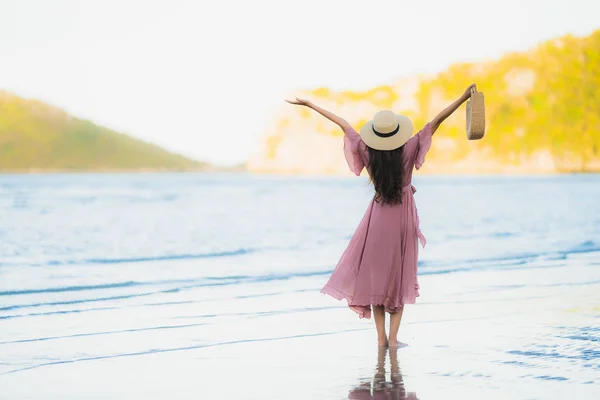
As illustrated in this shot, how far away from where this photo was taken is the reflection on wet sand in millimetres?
5098

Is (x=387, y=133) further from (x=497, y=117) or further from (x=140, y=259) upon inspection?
(x=497, y=117)

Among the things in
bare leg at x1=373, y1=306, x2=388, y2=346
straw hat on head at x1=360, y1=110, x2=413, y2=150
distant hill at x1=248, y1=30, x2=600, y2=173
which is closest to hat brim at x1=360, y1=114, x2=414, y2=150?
straw hat on head at x1=360, y1=110, x2=413, y2=150

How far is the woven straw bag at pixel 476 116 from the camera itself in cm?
634

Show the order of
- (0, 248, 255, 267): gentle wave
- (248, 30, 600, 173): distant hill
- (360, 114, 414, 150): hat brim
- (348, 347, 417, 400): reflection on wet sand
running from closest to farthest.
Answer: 1. (348, 347, 417, 400): reflection on wet sand
2. (360, 114, 414, 150): hat brim
3. (0, 248, 255, 267): gentle wave
4. (248, 30, 600, 173): distant hill

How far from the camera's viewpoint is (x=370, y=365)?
6004 millimetres

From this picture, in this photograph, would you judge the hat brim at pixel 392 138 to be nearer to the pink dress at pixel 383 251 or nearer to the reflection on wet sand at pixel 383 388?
the pink dress at pixel 383 251

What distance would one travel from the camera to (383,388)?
5.31 m

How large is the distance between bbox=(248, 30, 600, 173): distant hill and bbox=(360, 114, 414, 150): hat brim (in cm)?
15243

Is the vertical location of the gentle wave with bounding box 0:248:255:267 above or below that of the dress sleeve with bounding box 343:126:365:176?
below

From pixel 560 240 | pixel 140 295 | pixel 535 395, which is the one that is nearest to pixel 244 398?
pixel 535 395

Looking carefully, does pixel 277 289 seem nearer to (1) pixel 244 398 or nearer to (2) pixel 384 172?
(2) pixel 384 172

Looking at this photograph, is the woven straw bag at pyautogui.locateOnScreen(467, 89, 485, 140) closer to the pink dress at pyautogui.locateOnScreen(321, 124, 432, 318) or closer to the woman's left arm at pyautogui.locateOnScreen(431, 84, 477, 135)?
the woman's left arm at pyautogui.locateOnScreen(431, 84, 477, 135)

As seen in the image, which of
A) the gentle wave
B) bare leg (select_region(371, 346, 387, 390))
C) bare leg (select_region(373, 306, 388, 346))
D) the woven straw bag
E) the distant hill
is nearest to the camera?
bare leg (select_region(371, 346, 387, 390))

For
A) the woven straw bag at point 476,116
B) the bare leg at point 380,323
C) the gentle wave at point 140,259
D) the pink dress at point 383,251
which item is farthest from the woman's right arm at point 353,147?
the gentle wave at point 140,259
